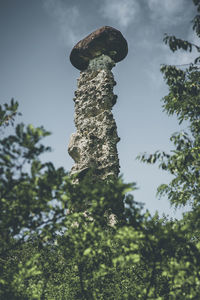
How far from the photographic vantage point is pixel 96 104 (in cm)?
1392

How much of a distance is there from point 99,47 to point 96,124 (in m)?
6.00

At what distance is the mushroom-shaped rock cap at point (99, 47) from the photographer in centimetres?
1522

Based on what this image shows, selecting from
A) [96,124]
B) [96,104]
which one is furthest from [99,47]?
[96,124]

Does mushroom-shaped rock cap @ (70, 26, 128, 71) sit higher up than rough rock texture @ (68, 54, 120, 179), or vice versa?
mushroom-shaped rock cap @ (70, 26, 128, 71)

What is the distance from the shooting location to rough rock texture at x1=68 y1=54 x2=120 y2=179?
1216 centimetres

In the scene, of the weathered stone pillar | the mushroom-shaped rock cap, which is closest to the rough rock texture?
the weathered stone pillar

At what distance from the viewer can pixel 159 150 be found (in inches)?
223

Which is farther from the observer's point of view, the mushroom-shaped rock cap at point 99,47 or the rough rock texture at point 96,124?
the mushroom-shaped rock cap at point 99,47

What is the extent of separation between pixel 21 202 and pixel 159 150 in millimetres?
3759

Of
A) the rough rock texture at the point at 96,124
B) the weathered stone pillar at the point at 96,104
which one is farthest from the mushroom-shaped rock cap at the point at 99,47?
the rough rock texture at the point at 96,124

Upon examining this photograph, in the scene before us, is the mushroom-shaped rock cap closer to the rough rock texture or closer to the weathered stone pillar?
the weathered stone pillar

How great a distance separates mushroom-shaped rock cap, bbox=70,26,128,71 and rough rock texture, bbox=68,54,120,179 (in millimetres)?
487

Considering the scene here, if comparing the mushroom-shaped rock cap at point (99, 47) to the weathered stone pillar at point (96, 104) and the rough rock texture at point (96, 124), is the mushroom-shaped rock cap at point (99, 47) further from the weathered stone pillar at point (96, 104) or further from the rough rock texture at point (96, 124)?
the rough rock texture at point (96, 124)

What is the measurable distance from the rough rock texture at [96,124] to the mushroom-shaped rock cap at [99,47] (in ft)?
1.60
